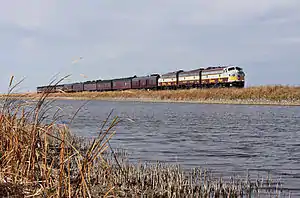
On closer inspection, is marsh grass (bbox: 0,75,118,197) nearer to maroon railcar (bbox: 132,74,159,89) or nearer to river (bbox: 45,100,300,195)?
river (bbox: 45,100,300,195)

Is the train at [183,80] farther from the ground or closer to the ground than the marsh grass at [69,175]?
farther from the ground

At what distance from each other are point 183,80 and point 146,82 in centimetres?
1183

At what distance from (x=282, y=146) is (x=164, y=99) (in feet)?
157

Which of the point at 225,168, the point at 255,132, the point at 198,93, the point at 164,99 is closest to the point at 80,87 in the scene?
the point at 164,99

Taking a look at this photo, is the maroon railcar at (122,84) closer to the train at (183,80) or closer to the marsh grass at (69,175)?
the train at (183,80)

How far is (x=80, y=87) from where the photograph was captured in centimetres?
9719

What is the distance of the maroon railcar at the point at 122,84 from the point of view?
84.5 meters

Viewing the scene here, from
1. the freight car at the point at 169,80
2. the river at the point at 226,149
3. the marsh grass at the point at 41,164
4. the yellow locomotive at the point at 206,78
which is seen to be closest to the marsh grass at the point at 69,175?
the marsh grass at the point at 41,164

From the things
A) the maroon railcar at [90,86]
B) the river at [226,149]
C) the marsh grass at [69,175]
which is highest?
the maroon railcar at [90,86]

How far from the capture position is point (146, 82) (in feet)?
258

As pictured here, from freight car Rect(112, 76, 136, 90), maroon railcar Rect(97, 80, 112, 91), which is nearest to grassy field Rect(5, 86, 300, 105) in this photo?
freight car Rect(112, 76, 136, 90)

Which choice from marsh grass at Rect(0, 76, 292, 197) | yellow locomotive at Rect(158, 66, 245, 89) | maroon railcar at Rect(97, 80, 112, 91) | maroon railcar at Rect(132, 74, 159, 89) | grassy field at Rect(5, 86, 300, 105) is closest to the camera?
marsh grass at Rect(0, 76, 292, 197)

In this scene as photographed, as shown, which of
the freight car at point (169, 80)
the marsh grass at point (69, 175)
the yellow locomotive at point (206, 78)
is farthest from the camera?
the freight car at point (169, 80)

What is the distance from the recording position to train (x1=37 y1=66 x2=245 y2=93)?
5580cm
